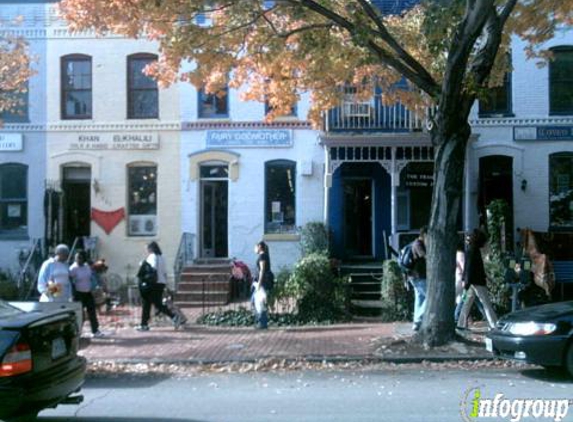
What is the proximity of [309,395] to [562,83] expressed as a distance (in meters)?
13.0

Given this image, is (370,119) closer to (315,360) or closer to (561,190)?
(561,190)

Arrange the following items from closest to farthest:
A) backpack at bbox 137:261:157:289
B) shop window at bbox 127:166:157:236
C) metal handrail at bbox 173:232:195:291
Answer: backpack at bbox 137:261:157:289
metal handrail at bbox 173:232:195:291
shop window at bbox 127:166:157:236

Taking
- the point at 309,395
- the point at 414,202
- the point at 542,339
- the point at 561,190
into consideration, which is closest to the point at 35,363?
the point at 309,395

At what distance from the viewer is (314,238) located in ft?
56.7

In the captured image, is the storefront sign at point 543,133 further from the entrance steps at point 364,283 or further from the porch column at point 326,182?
the entrance steps at point 364,283

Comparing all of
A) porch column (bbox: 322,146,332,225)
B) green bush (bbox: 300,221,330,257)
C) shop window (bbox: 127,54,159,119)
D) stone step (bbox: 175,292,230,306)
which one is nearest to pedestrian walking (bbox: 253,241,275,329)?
stone step (bbox: 175,292,230,306)

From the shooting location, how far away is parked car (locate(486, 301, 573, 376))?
853cm

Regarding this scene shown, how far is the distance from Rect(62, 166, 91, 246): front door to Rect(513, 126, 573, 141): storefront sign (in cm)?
1141

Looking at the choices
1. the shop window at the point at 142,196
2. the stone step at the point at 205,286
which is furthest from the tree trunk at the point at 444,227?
the shop window at the point at 142,196

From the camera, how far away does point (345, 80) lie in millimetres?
13188

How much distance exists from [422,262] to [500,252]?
314cm

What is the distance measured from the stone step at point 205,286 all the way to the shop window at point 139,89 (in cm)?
489

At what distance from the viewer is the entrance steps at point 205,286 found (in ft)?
54.7

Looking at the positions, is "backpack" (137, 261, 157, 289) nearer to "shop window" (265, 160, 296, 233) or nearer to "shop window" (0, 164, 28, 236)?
"shop window" (265, 160, 296, 233)
